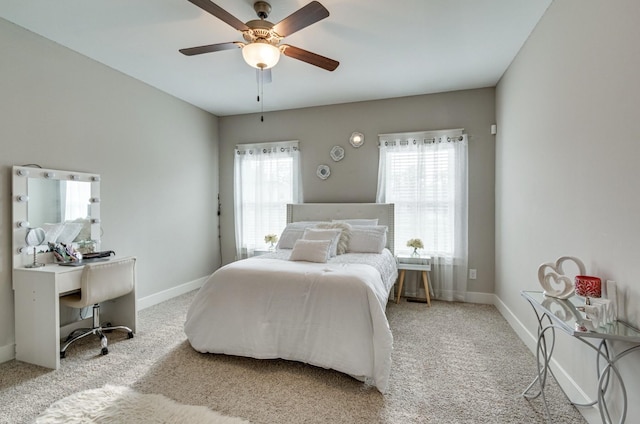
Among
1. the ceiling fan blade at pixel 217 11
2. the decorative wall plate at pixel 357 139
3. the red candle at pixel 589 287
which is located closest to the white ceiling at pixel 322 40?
the ceiling fan blade at pixel 217 11

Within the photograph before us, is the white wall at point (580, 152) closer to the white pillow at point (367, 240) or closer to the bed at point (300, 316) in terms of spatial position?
the bed at point (300, 316)

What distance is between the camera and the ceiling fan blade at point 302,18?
1.78m

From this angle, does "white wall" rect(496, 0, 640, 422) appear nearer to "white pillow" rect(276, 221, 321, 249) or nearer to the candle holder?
the candle holder

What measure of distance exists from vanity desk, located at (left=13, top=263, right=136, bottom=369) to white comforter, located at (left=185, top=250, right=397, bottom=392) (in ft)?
3.21

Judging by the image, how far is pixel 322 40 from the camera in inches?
107

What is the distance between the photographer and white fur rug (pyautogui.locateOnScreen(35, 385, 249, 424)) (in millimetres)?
1716

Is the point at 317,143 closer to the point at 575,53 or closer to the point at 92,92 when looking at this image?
the point at 92,92

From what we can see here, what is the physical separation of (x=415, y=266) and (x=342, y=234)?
3.54 ft

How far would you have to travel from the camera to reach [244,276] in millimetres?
2441

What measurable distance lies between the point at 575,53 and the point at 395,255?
9.07 ft

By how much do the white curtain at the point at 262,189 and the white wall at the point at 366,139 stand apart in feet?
0.53

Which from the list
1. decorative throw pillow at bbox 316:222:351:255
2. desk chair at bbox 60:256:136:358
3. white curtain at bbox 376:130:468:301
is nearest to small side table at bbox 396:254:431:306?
white curtain at bbox 376:130:468:301

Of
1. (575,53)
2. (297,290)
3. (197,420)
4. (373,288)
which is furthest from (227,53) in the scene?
(197,420)

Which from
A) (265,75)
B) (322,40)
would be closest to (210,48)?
(265,75)
